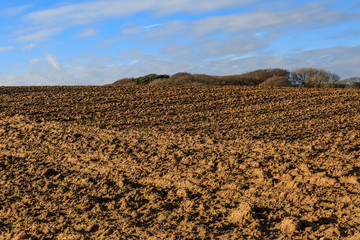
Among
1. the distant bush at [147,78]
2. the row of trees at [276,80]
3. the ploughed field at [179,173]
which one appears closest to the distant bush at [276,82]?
the row of trees at [276,80]

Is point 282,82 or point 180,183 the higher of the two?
point 282,82

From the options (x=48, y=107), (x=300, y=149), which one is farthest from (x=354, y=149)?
(x=48, y=107)

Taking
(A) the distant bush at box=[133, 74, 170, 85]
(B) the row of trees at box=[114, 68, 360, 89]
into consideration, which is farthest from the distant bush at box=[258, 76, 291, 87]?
(A) the distant bush at box=[133, 74, 170, 85]

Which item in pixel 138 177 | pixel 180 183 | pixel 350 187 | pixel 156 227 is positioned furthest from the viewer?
pixel 138 177

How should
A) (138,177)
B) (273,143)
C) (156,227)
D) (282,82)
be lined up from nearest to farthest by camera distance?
(156,227), (138,177), (273,143), (282,82)

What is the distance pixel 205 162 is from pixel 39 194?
2.40 m

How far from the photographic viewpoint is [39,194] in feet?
18.0

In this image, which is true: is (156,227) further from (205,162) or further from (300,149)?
(300,149)

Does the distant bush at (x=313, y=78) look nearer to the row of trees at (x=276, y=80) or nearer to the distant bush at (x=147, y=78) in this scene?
the row of trees at (x=276, y=80)

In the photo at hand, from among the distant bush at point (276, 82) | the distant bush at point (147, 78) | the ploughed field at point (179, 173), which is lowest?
the ploughed field at point (179, 173)

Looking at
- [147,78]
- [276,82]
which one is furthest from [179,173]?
[147,78]

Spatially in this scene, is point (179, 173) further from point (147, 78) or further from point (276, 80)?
point (147, 78)

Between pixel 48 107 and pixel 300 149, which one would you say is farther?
pixel 48 107

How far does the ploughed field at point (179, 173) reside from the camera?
4.30 m
